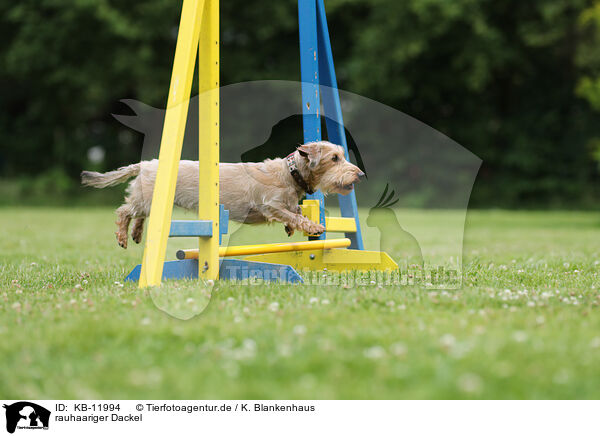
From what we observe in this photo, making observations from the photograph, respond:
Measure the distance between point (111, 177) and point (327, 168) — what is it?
1.73m

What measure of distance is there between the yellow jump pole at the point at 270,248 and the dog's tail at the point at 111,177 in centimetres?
82

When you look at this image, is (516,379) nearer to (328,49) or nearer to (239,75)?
(328,49)

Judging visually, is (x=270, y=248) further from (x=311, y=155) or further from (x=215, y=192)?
(x=311, y=155)

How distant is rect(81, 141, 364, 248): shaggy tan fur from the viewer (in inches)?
189

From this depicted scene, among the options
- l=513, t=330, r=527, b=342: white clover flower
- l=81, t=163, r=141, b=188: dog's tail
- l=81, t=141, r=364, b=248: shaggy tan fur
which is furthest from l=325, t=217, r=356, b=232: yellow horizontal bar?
l=513, t=330, r=527, b=342: white clover flower

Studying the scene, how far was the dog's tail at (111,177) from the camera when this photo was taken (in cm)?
488

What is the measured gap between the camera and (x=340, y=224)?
5.47 metres

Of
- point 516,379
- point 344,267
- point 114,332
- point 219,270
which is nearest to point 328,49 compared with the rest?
point 344,267

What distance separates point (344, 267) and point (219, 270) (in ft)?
4.12

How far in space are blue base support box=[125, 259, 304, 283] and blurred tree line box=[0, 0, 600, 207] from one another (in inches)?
645

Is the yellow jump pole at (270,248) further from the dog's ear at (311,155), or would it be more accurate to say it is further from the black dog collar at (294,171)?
the dog's ear at (311,155)
